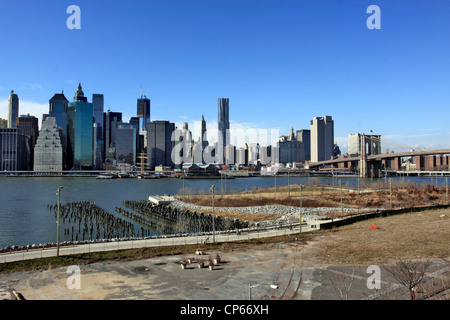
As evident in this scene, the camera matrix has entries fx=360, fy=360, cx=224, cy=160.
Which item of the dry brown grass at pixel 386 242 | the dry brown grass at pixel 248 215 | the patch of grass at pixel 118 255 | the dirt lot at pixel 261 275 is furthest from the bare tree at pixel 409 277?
the dry brown grass at pixel 248 215

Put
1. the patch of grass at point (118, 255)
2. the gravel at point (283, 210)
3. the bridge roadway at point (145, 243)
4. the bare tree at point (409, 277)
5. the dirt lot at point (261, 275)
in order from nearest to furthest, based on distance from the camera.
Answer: the bare tree at point (409, 277) → the dirt lot at point (261, 275) → the patch of grass at point (118, 255) → the bridge roadway at point (145, 243) → the gravel at point (283, 210)

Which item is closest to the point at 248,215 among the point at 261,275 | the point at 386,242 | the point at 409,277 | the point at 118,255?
the point at 386,242

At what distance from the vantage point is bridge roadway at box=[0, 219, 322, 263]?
2197 cm

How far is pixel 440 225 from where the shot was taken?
107 feet

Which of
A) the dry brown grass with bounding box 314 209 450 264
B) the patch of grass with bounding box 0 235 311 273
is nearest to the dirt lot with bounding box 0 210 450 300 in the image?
the dry brown grass with bounding box 314 209 450 264

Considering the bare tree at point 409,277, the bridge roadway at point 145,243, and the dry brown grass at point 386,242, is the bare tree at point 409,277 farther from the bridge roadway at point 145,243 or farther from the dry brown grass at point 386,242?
the bridge roadway at point 145,243

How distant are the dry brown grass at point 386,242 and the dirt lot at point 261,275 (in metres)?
0.06

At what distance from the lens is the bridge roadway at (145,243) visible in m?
22.0

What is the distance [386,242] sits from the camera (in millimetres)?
25406

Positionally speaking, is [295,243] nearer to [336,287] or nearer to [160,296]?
[336,287]

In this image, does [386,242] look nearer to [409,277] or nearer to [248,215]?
[409,277]

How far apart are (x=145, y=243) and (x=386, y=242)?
56.1 ft
